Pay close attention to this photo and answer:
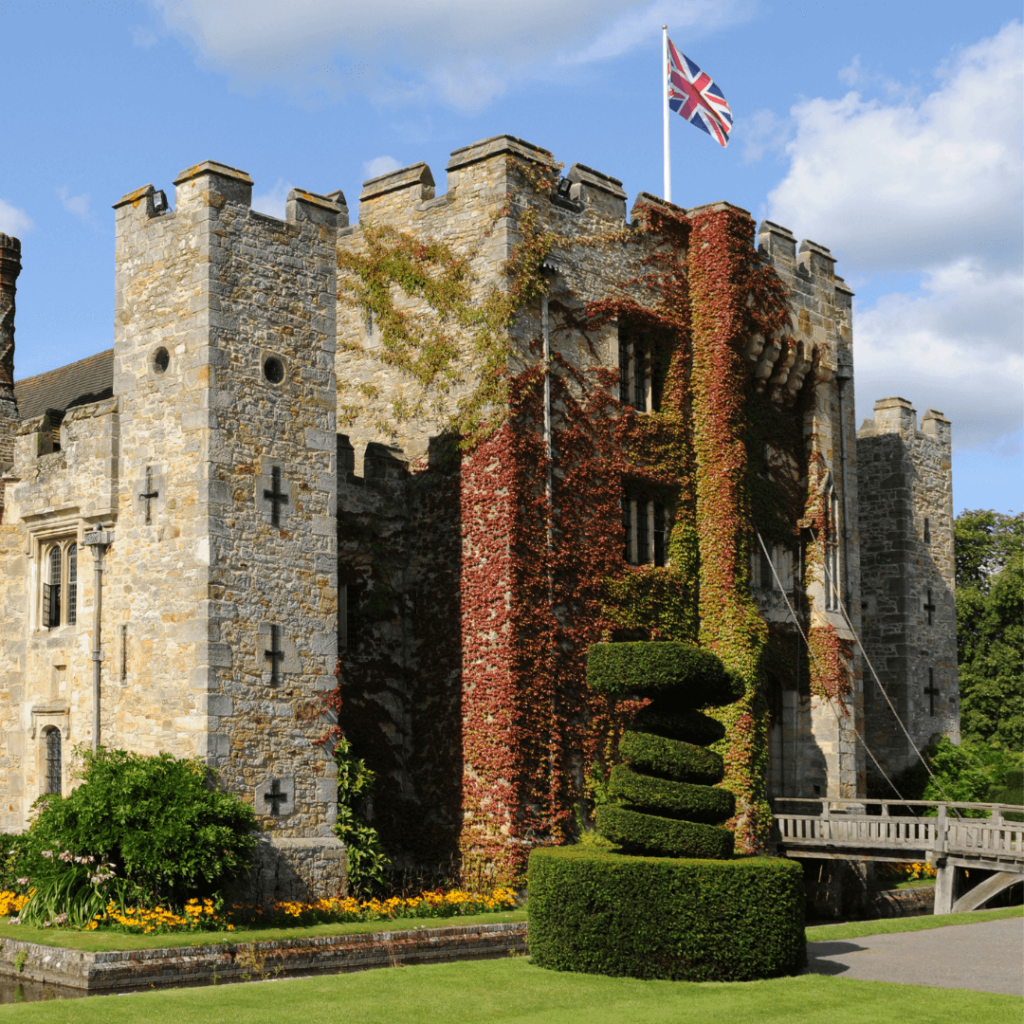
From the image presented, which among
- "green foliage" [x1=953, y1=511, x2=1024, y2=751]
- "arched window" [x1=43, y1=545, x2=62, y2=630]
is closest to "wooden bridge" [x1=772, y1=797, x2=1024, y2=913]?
"arched window" [x1=43, y1=545, x2=62, y2=630]

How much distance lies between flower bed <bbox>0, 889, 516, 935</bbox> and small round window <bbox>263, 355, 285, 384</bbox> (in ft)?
23.9

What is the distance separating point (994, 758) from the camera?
115ft

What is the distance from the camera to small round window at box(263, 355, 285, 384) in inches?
822

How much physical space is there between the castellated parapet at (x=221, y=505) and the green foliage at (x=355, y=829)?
0.59 meters

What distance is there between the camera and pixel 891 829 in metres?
25.5

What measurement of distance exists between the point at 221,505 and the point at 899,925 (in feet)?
35.7

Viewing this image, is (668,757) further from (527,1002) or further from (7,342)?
(7,342)

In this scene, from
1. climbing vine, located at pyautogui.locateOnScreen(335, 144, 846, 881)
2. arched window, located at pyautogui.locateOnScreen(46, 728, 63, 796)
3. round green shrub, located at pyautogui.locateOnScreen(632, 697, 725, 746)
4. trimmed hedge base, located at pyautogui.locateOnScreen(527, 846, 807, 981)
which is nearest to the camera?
trimmed hedge base, located at pyautogui.locateOnScreen(527, 846, 807, 981)

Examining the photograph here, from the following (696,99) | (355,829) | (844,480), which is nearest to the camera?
(355,829)

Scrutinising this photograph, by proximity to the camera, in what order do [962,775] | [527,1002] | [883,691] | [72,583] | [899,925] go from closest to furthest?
[527,1002] < [899,925] < [72,583] < [883,691] < [962,775]

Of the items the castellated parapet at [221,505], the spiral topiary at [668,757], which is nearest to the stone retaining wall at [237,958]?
the castellated parapet at [221,505]

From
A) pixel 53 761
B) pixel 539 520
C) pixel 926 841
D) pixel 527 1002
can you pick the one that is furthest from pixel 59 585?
pixel 926 841

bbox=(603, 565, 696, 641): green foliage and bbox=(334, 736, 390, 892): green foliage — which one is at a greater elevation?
bbox=(603, 565, 696, 641): green foliage

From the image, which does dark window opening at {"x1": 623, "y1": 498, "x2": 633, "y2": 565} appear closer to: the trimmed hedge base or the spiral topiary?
the spiral topiary
